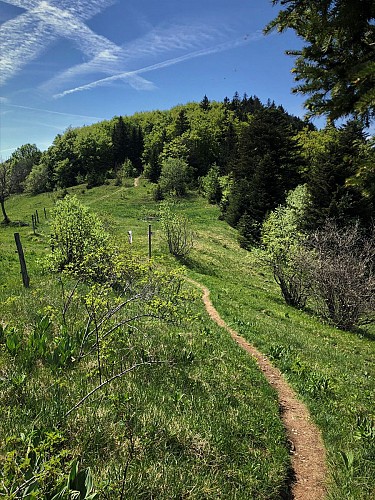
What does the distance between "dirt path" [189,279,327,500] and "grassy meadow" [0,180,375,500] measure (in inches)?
7.3

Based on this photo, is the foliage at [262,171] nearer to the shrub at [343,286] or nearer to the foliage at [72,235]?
the shrub at [343,286]

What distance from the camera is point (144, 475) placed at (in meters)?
4.35

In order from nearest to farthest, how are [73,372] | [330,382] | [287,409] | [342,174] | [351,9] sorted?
[351,9], [73,372], [287,409], [330,382], [342,174]

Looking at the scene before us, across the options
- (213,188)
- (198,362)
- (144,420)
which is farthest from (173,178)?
(144,420)

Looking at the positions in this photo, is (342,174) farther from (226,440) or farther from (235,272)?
(226,440)

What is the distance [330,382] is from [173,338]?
4434mm

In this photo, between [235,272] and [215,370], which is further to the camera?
[235,272]

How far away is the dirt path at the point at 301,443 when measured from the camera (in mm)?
5262

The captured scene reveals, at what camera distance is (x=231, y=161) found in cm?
5878

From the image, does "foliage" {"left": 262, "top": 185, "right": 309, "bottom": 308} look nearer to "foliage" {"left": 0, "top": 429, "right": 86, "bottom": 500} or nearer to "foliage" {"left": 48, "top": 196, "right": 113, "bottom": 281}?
"foliage" {"left": 48, "top": 196, "right": 113, "bottom": 281}

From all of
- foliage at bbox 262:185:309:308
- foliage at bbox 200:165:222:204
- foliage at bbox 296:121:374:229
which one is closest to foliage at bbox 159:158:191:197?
foliage at bbox 200:165:222:204

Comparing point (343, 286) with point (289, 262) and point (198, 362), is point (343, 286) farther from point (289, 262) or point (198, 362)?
point (198, 362)

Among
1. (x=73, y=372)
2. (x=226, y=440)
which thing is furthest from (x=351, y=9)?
(x=73, y=372)

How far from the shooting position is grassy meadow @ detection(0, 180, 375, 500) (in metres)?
4.32
